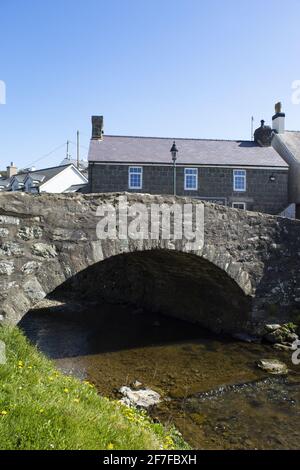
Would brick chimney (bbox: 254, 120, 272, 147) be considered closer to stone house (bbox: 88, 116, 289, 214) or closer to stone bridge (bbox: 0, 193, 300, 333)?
stone house (bbox: 88, 116, 289, 214)

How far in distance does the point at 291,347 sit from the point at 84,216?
676 centimetres

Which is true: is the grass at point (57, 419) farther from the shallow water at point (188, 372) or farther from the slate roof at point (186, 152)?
A: the slate roof at point (186, 152)

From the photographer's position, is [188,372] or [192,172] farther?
[192,172]

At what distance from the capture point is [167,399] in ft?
23.9

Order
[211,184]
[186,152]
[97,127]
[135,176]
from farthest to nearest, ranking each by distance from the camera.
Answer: [97,127] < [186,152] < [211,184] < [135,176]

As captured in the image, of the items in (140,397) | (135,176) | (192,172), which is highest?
(192,172)

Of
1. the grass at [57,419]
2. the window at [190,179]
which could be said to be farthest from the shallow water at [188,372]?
the window at [190,179]

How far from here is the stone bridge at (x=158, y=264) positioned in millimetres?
6680

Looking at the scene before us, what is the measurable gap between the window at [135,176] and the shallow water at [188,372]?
11075 mm

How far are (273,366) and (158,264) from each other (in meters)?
4.79

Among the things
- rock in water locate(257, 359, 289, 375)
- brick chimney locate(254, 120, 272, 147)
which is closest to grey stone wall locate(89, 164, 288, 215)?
brick chimney locate(254, 120, 272, 147)

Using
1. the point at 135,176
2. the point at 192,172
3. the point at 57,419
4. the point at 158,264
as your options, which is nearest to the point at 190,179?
the point at 192,172

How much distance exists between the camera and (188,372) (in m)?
8.72

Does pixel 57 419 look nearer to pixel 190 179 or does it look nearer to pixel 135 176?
pixel 135 176
